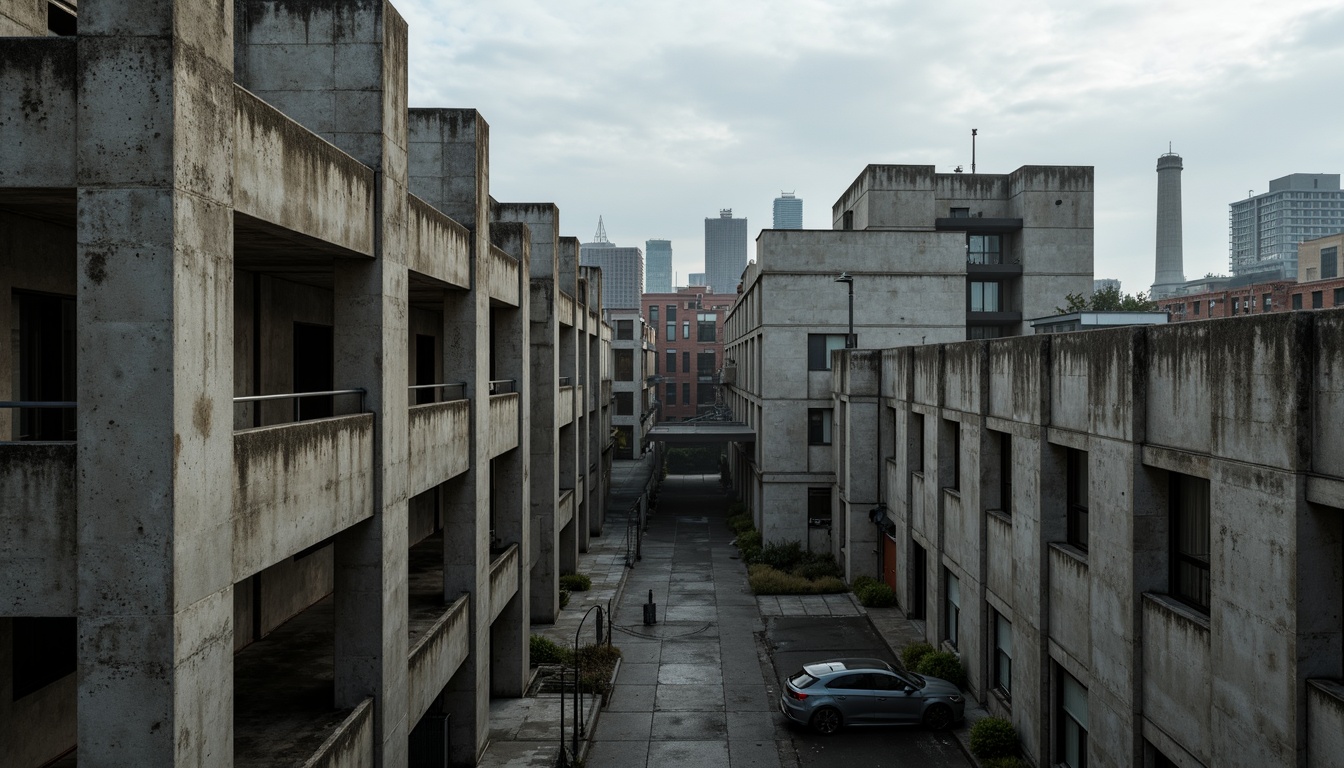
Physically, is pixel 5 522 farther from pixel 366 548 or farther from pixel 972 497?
pixel 972 497

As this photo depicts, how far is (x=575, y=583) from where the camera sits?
36188mm

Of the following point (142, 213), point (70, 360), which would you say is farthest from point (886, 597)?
point (142, 213)

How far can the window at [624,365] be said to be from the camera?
280 ft

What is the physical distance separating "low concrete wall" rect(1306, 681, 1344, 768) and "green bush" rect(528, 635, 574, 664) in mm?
19426

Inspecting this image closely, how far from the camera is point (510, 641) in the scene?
79.0 ft

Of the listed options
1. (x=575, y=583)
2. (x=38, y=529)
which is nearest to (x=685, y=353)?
(x=575, y=583)

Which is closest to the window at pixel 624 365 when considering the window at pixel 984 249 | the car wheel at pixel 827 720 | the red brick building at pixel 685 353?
the red brick building at pixel 685 353

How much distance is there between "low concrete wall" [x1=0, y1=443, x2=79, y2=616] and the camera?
8.16 metres

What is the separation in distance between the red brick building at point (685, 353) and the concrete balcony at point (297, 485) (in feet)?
339

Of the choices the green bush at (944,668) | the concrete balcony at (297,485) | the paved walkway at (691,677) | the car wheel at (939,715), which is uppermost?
the concrete balcony at (297,485)

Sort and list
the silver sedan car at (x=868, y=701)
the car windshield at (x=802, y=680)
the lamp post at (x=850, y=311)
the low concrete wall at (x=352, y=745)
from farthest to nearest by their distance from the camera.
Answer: the lamp post at (x=850, y=311)
the car windshield at (x=802, y=680)
the silver sedan car at (x=868, y=701)
the low concrete wall at (x=352, y=745)

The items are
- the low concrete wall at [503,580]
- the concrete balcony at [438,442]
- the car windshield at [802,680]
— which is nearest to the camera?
the concrete balcony at [438,442]

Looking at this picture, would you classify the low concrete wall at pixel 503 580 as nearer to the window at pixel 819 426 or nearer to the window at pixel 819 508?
the window at pixel 819 508

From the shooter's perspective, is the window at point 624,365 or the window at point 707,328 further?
the window at point 707,328
